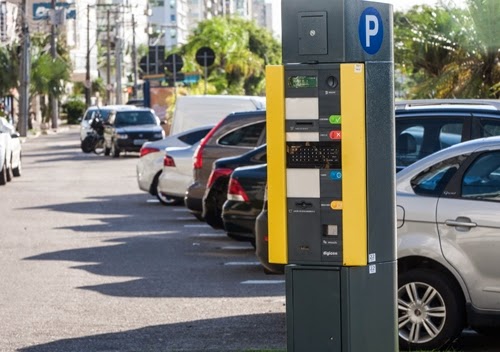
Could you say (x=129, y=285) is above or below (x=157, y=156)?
below

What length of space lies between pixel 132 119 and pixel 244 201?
2946cm

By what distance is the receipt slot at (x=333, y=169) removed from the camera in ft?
22.8

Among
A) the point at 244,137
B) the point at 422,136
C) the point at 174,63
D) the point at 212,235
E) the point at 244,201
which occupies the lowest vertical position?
the point at 212,235

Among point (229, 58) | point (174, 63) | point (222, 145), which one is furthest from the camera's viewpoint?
point (229, 58)

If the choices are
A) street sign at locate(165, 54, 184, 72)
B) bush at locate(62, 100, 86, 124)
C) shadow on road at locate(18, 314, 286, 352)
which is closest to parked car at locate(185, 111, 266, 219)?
shadow on road at locate(18, 314, 286, 352)

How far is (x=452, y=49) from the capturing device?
71.3 feet

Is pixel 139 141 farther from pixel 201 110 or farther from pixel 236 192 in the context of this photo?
pixel 236 192

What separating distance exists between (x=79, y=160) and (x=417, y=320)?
116 ft

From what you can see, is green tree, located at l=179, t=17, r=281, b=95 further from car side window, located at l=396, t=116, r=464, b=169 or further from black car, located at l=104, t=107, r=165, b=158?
car side window, located at l=396, t=116, r=464, b=169

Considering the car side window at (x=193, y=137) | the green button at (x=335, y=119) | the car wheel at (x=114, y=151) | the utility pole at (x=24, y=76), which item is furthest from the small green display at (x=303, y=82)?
the utility pole at (x=24, y=76)

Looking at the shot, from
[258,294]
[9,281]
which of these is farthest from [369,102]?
[9,281]

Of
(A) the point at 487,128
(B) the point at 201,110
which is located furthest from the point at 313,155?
(B) the point at 201,110

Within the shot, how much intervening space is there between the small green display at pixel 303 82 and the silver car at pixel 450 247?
305 cm

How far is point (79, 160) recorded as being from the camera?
44438mm
